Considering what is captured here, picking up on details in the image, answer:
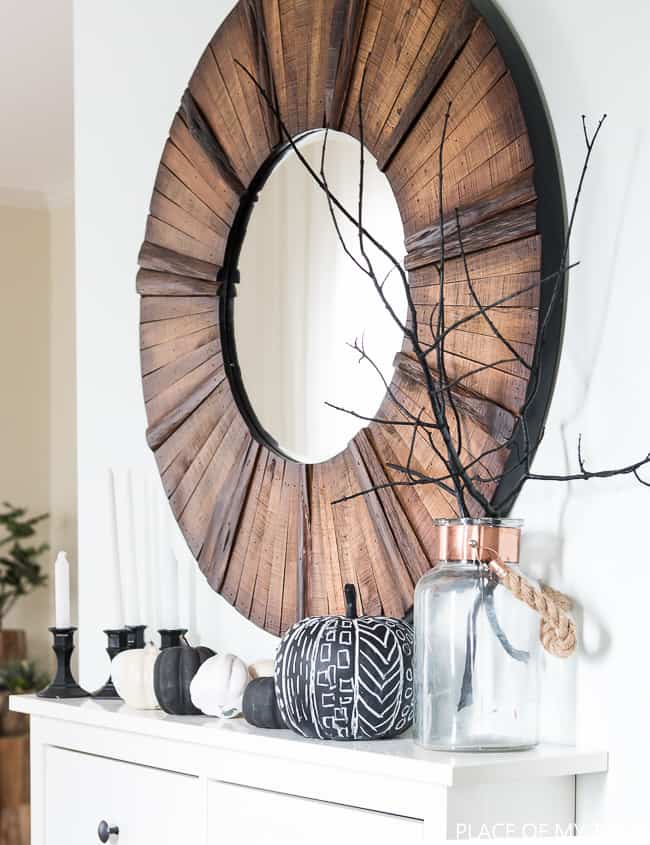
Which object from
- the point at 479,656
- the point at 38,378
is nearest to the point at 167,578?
the point at 479,656

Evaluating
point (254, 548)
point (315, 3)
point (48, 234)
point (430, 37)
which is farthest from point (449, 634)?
point (48, 234)

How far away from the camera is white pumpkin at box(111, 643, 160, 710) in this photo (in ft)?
5.48

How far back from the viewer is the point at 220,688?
151cm

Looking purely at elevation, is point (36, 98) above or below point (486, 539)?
above

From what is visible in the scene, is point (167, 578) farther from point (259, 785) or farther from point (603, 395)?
point (603, 395)

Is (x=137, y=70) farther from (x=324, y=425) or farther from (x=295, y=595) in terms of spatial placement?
(x=295, y=595)

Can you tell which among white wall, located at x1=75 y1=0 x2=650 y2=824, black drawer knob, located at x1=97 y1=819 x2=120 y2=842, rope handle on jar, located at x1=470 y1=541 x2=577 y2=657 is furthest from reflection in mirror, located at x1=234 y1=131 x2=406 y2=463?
black drawer knob, located at x1=97 y1=819 x2=120 y2=842

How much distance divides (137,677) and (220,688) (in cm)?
21

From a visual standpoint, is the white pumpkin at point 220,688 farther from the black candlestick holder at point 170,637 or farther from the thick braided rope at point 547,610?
the thick braided rope at point 547,610

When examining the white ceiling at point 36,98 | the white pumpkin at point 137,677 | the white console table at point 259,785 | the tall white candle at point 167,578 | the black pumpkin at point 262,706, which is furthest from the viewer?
the white ceiling at point 36,98

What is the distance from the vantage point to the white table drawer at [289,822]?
3.96 feet

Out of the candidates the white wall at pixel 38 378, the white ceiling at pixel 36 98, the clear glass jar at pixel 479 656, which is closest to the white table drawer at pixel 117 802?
the clear glass jar at pixel 479 656

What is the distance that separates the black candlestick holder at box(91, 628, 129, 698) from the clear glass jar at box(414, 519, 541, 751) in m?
0.71

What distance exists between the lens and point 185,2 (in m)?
1.96
